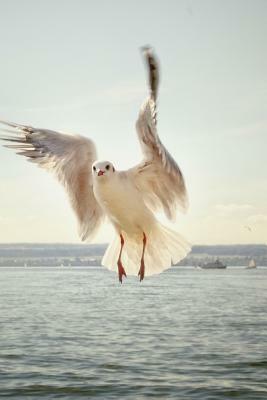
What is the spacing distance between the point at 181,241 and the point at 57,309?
5905 cm

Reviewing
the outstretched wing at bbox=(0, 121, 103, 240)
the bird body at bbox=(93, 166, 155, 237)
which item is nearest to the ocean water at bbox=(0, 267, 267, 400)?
the outstretched wing at bbox=(0, 121, 103, 240)

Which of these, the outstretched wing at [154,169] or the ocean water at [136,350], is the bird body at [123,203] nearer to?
the outstretched wing at [154,169]

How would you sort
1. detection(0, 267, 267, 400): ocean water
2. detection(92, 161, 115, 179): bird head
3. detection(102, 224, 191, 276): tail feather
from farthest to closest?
detection(0, 267, 267, 400): ocean water < detection(102, 224, 191, 276): tail feather < detection(92, 161, 115, 179): bird head

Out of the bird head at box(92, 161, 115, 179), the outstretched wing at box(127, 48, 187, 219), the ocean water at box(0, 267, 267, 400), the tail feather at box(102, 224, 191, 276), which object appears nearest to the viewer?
the outstretched wing at box(127, 48, 187, 219)

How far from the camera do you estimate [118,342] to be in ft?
140

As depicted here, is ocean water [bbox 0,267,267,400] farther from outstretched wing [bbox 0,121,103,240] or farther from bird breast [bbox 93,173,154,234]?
bird breast [bbox 93,173,154,234]

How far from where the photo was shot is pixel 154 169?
21.5ft

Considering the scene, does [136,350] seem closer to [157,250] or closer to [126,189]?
[157,250]

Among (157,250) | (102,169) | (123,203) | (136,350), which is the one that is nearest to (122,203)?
(123,203)

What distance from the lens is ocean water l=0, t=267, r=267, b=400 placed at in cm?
2423

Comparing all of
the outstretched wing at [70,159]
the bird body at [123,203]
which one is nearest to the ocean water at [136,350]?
the outstretched wing at [70,159]

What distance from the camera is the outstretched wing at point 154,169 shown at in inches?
229

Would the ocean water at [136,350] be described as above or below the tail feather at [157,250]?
below

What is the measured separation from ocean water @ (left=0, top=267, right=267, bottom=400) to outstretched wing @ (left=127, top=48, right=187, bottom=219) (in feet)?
50.6
